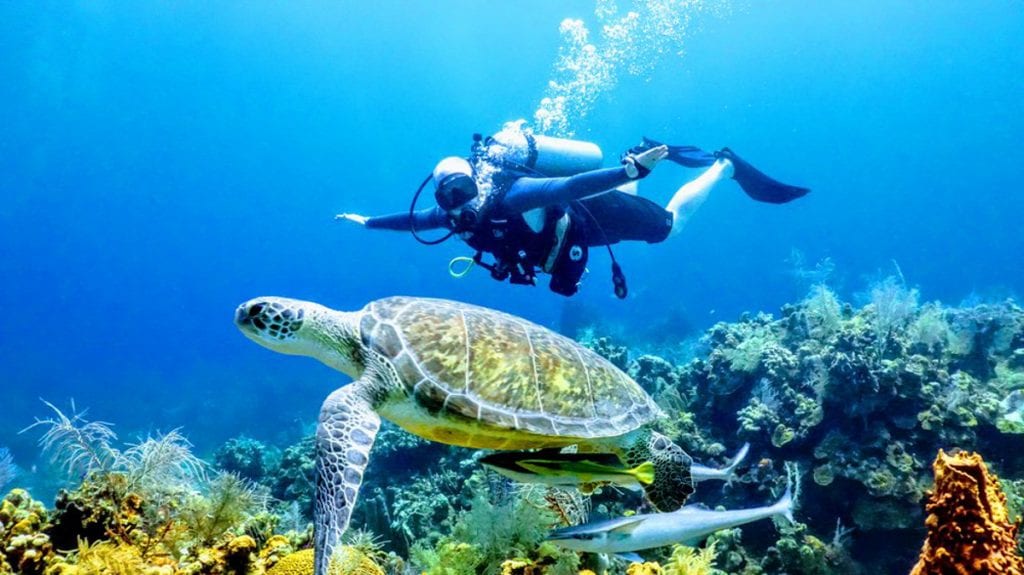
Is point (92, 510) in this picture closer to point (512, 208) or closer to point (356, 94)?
point (512, 208)

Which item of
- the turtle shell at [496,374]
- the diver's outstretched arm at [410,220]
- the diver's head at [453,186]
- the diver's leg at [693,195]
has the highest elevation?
the diver's leg at [693,195]

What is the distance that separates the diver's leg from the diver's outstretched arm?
4.03m

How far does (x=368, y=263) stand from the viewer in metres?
92.8

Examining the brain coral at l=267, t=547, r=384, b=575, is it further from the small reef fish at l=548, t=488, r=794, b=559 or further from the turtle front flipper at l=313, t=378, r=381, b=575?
the small reef fish at l=548, t=488, r=794, b=559

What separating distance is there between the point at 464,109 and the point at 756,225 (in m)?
58.0

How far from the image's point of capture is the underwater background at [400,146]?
2462 inches

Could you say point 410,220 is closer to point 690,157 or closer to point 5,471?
point 690,157


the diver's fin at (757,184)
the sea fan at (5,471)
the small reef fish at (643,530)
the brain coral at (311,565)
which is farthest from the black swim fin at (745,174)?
the sea fan at (5,471)

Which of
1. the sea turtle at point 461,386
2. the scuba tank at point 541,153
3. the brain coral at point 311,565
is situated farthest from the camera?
the scuba tank at point 541,153

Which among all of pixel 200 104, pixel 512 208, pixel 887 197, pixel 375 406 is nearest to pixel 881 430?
pixel 512 208

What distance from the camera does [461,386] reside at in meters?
2.92

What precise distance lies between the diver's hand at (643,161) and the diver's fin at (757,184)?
517cm

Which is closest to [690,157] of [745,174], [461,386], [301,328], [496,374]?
[745,174]

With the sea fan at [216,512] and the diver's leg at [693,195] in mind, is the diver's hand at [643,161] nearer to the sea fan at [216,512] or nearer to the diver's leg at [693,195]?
the diver's leg at [693,195]
